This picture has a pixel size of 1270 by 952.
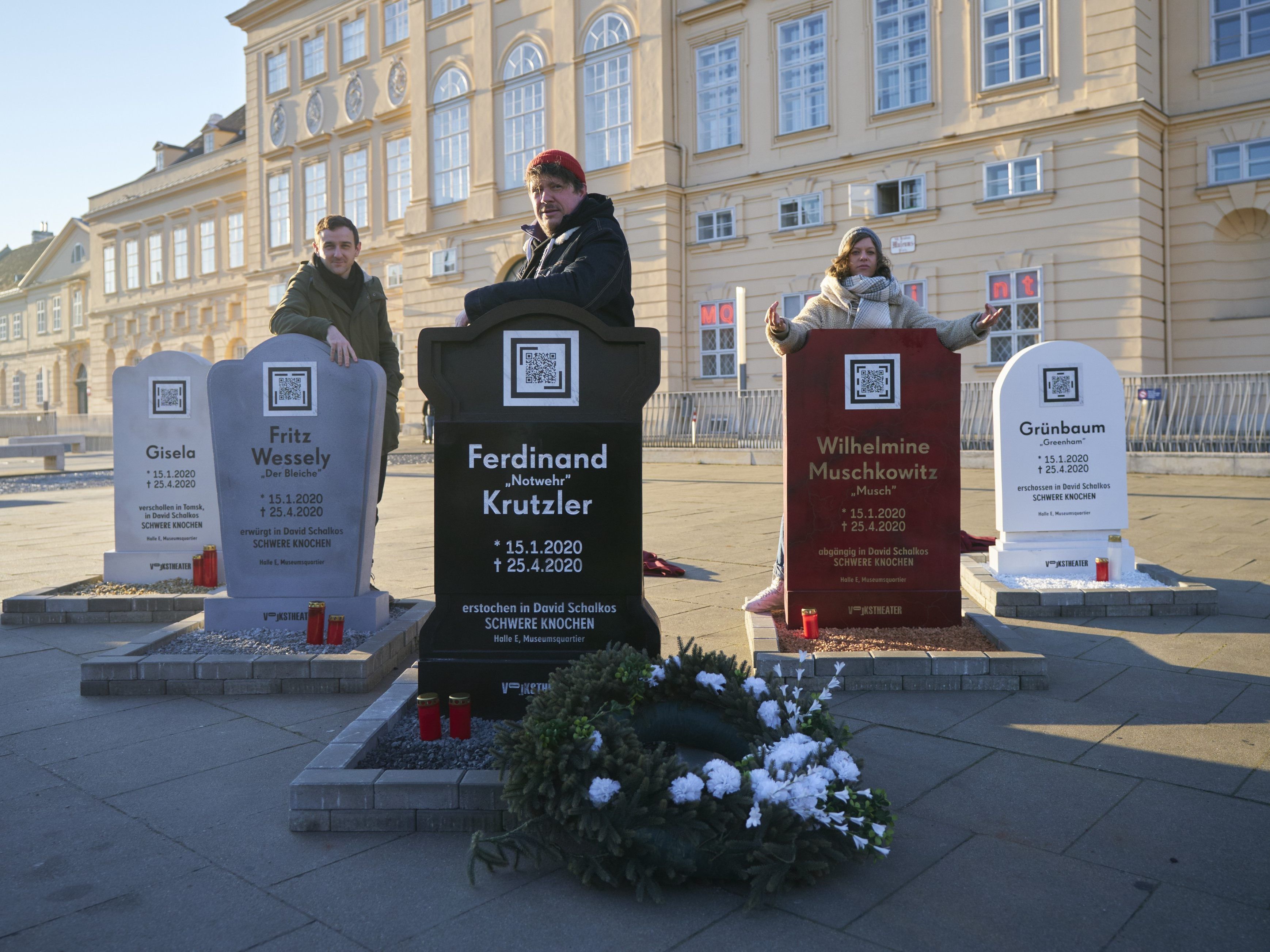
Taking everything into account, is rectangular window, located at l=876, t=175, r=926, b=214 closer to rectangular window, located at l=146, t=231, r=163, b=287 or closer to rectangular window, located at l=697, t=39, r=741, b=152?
rectangular window, located at l=697, t=39, r=741, b=152

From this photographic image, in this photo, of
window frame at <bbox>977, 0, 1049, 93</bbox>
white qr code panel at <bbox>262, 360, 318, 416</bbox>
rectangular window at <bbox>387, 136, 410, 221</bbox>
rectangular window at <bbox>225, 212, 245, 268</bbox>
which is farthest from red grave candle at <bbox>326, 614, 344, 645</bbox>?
rectangular window at <bbox>225, 212, 245, 268</bbox>

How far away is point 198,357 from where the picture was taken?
22.6 ft

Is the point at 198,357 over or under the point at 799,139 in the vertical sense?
under

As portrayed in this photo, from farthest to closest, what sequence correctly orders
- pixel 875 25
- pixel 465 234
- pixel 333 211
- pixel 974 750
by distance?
Result: pixel 333 211, pixel 465 234, pixel 875 25, pixel 974 750

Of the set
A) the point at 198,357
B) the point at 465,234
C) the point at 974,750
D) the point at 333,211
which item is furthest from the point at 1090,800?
the point at 333,211

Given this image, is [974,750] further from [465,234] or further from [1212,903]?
[465,234]

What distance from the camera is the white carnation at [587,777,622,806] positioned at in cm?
254

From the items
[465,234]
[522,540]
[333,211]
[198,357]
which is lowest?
[522,540]

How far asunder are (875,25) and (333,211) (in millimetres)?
20889

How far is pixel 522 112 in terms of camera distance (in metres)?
27.9

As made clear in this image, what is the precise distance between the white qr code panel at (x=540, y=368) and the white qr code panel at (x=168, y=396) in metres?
4.19

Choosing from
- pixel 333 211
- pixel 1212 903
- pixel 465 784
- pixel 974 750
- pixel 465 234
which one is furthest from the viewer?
pixel 333 211

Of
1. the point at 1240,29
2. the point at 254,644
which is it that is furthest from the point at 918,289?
the point at 254,644

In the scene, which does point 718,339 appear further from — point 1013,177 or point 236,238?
point 236,238
